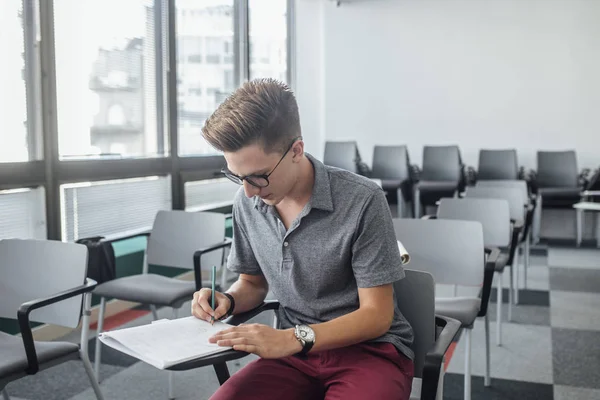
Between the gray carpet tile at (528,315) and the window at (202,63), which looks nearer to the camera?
the gray carpet tile at (528,315)

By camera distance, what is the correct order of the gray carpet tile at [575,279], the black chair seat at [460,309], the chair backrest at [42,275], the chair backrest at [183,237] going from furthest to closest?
the gray carpet tile at [575,279], the chair backrest at [183,237], the black chair seat at [460,309], the chair backrest at [42,275]

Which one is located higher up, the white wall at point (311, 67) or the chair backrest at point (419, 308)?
the white wall at point (311, 67)

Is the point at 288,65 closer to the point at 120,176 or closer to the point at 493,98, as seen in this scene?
the point at 493,98

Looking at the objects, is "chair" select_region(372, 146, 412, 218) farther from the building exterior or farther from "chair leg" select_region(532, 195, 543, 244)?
the building exterior

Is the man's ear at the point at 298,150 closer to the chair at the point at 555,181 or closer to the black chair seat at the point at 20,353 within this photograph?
the black chair seat at the point at 20,353

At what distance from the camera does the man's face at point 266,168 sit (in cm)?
131

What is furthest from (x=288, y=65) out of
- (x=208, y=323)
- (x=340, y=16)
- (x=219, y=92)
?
(x=208, y=323)

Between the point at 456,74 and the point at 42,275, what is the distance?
636cm

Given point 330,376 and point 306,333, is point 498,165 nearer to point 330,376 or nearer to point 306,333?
point 330,376

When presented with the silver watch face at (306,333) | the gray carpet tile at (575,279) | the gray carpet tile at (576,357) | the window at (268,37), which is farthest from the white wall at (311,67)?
the silver watch face at (306,333)

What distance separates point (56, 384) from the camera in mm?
2826

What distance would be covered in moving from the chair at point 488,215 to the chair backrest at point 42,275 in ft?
6.63

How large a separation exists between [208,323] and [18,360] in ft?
2.98

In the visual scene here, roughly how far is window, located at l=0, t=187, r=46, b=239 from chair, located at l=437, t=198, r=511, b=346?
2.34 m
